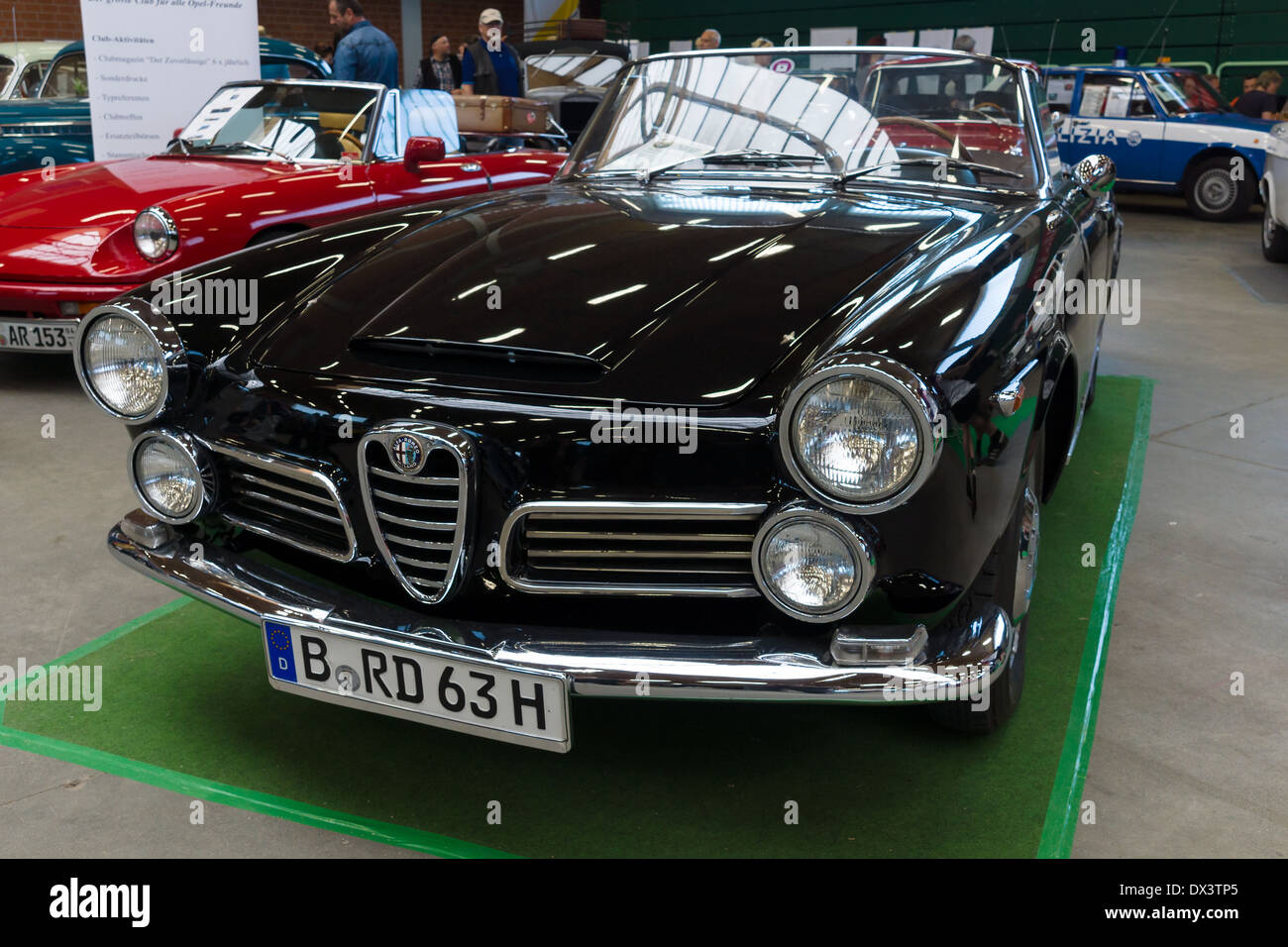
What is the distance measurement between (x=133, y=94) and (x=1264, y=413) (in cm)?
556

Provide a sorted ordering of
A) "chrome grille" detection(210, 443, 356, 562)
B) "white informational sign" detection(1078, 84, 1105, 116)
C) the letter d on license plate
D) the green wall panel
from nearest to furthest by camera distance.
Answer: the letter d on license plate < "chrome grille" detection(210, 443, 356, 562) < "white informational sign" detection(1078, 84, 1105, 116) < the green wall panel

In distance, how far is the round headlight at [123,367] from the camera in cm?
211

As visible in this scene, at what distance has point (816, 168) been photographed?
2762 mm

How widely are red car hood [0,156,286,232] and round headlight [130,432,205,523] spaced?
2.73 meters

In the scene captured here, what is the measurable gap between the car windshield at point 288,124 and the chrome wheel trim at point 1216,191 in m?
7.88

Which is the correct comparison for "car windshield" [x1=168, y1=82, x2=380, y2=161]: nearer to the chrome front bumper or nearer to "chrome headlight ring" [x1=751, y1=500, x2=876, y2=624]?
the chrome front bumper

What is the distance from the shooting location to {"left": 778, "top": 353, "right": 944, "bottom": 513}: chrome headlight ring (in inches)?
62.7
